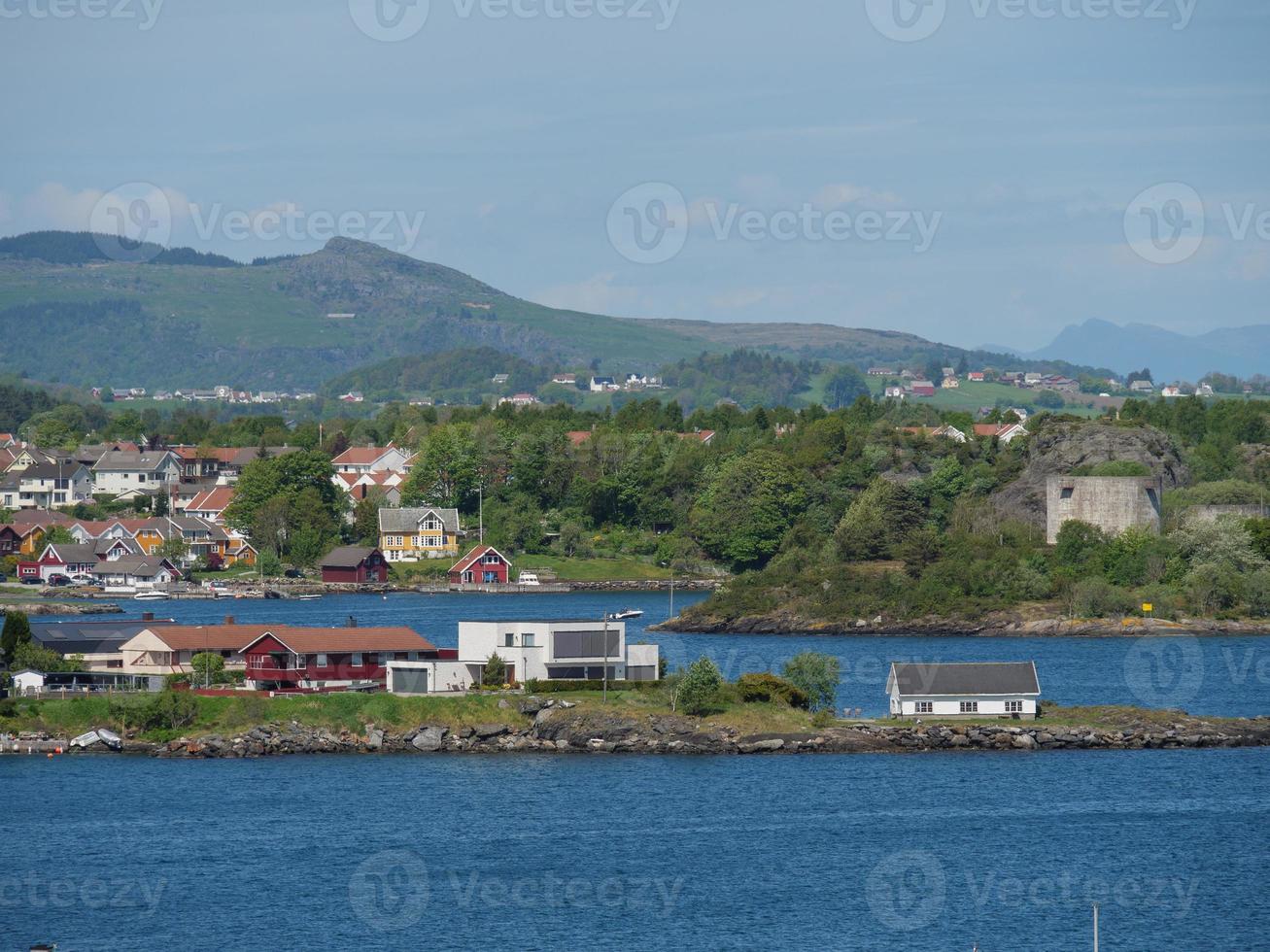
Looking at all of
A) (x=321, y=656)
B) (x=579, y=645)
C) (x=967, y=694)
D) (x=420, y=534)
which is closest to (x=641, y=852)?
(x=579, y=645)

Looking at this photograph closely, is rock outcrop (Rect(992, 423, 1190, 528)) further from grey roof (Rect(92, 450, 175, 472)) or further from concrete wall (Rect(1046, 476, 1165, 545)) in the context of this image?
grey roof (Rect(92, 450, 175, 472))

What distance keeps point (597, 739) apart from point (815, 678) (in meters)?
5.70

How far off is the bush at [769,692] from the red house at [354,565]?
4602 cm

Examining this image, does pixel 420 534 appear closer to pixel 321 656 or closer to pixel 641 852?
pixel 321 656

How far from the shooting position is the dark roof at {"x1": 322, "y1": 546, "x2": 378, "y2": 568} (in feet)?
290

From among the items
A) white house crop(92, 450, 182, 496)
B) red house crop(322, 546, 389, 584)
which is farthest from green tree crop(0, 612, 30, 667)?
white house crop(92, 450, 182, 496)

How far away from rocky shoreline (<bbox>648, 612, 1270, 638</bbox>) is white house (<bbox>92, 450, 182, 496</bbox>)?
51740 mm

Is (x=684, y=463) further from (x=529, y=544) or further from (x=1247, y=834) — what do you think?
→ (x=1247, y=834)

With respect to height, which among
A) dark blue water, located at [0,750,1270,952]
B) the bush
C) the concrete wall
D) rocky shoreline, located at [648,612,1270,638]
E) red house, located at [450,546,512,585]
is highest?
the concrete wall

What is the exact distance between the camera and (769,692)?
146ft

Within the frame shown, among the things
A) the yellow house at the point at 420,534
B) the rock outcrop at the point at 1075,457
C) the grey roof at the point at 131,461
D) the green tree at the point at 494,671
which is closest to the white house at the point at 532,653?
the green tree at the point at 494,671

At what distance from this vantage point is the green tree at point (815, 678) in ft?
147

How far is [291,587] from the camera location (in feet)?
280

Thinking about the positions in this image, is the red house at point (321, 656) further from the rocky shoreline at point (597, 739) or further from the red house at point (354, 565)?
the red house at point (354, 565)
